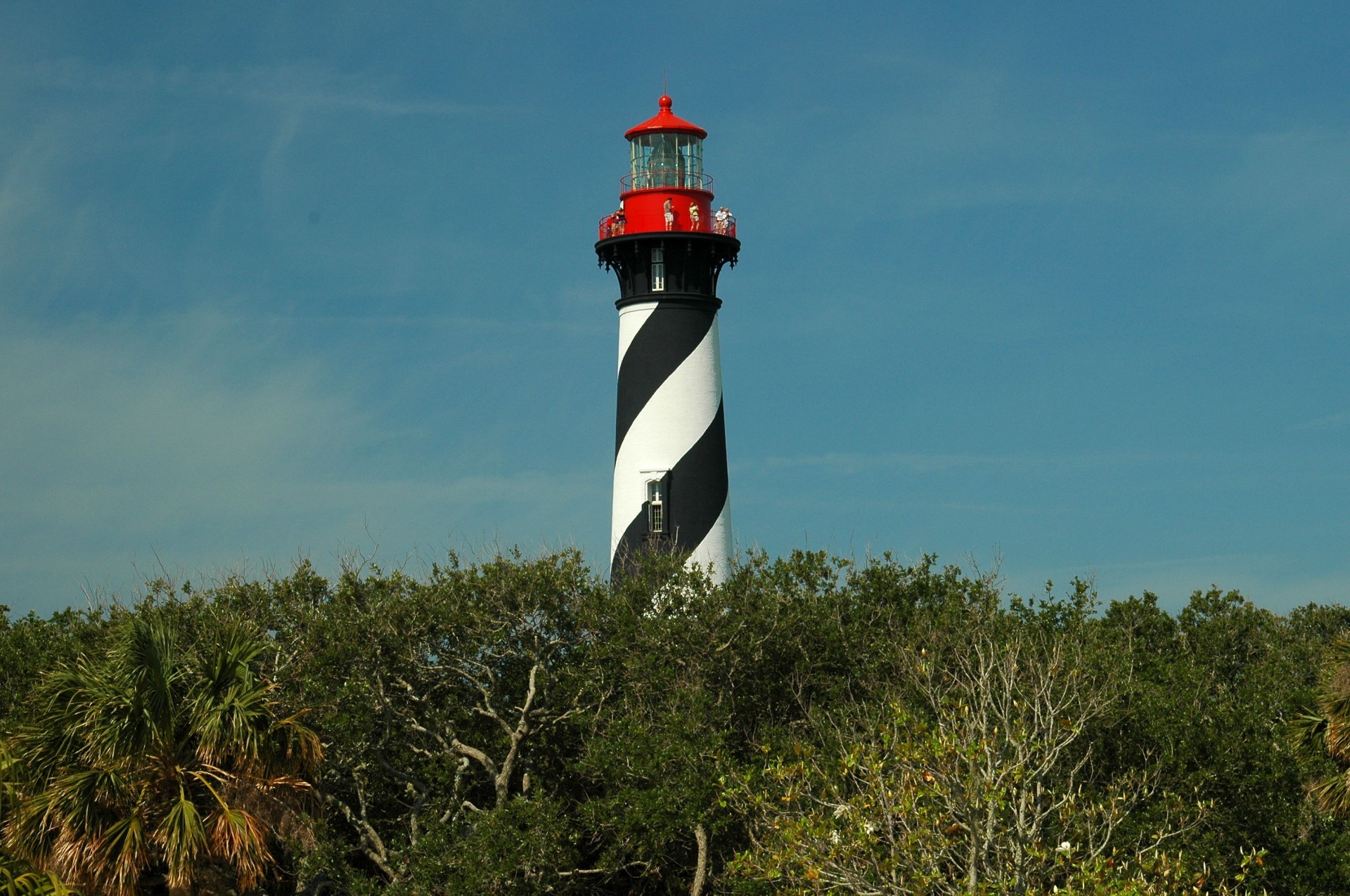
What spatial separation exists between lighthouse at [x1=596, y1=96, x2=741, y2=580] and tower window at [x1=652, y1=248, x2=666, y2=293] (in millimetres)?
17

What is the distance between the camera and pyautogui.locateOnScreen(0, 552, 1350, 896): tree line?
685 inches

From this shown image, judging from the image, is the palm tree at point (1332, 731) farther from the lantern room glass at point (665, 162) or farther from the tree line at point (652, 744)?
the lantern room glass at point (665, 162)

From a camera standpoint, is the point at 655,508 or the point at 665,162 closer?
the point at 655,508

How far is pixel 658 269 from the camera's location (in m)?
34.0

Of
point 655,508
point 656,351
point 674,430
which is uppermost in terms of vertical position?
point 656,351

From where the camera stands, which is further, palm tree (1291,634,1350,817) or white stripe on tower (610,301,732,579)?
white stripe on tower (610,301,732,579)

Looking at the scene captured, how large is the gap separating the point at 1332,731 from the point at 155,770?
48.4ft

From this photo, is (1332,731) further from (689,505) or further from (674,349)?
(674,349)

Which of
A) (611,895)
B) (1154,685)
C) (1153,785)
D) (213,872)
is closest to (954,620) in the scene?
(1154,685)

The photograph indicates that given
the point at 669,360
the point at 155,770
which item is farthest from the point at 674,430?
the point at 155,770

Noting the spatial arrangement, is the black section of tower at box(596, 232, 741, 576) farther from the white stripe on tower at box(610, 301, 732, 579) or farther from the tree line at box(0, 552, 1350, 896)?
the tree line at box(0, 552, 1350, 896)

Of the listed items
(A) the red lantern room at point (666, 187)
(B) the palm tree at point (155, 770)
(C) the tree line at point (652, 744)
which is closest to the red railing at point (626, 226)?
(A) the red lantern room at point (666, 187)

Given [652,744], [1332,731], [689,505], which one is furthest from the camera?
[689,505]

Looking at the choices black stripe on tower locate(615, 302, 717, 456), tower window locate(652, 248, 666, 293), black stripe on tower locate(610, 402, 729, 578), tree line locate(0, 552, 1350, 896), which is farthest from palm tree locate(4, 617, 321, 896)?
tower window locate(652, 248, 666, 293)
